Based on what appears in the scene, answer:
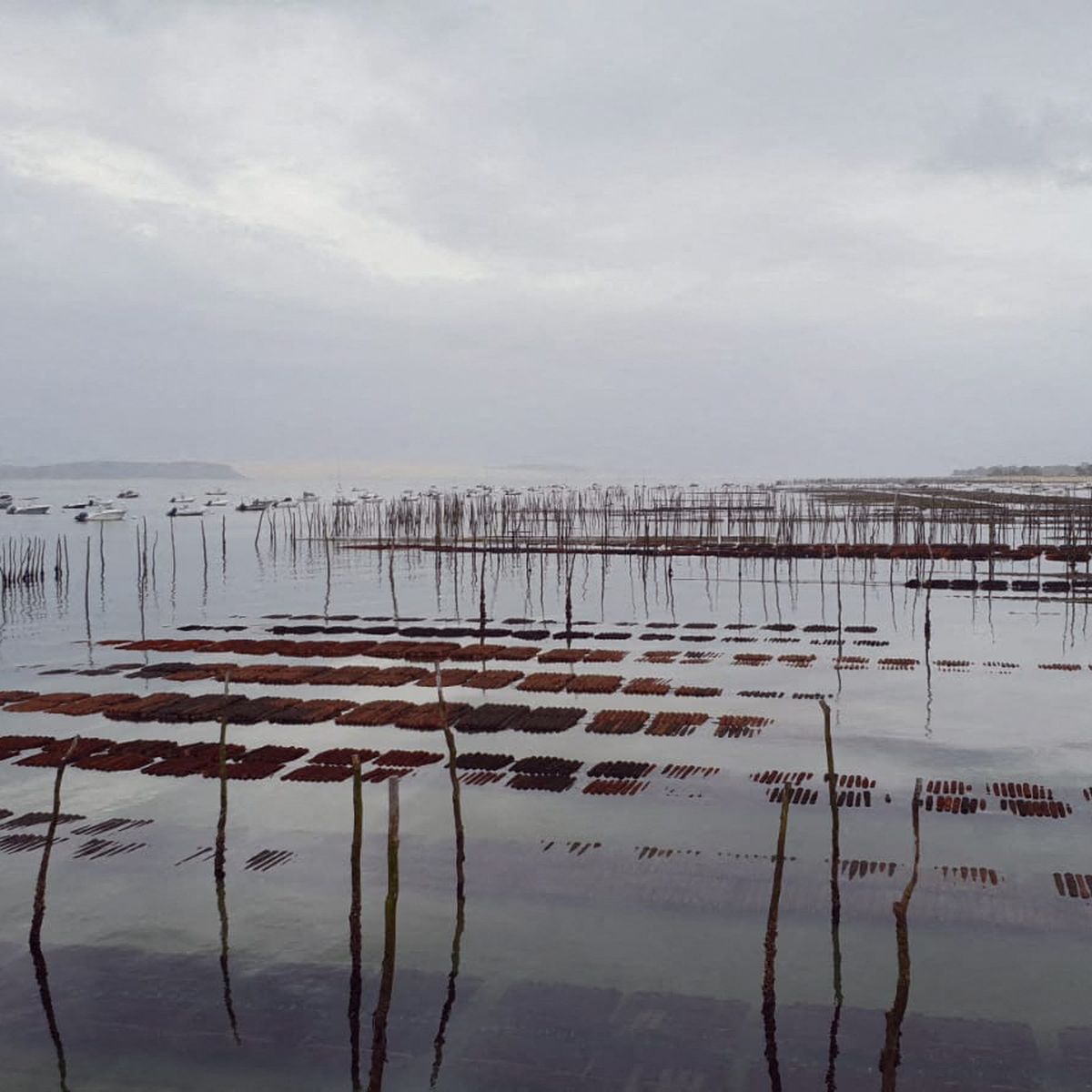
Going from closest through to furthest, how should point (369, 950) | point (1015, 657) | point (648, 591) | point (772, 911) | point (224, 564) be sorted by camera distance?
point (772, 911)
point (369, 950)
point (1015, 657)
point (648, 591)
point (224, 564)

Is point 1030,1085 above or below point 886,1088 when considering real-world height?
below

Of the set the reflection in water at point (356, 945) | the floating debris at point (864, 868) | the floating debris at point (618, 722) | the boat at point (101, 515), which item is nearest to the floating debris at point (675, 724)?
the floating debris at point (618, 722)

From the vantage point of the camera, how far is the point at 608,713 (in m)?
14.6

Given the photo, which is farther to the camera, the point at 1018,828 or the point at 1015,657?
the point at 1015,657

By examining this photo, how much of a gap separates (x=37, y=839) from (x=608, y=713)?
7.36 metres

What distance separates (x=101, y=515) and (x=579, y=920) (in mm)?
62145

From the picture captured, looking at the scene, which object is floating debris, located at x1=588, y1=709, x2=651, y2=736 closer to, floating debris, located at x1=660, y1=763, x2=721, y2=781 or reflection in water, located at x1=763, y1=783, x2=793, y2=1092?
floating debris, located at x1=660, y1=763, x2=721, y2=781

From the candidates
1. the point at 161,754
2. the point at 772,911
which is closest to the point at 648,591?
the point at 161,754

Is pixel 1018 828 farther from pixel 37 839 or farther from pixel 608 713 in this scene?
pixel 37 839

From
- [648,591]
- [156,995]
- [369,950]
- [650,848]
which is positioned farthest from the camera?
[648,591]

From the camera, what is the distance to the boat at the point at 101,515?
64.2 m

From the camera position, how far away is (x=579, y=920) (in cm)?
793

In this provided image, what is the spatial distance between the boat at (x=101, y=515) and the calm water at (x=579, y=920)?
53.8m

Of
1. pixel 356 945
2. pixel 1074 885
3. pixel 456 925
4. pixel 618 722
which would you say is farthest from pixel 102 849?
pixel 1074 885
